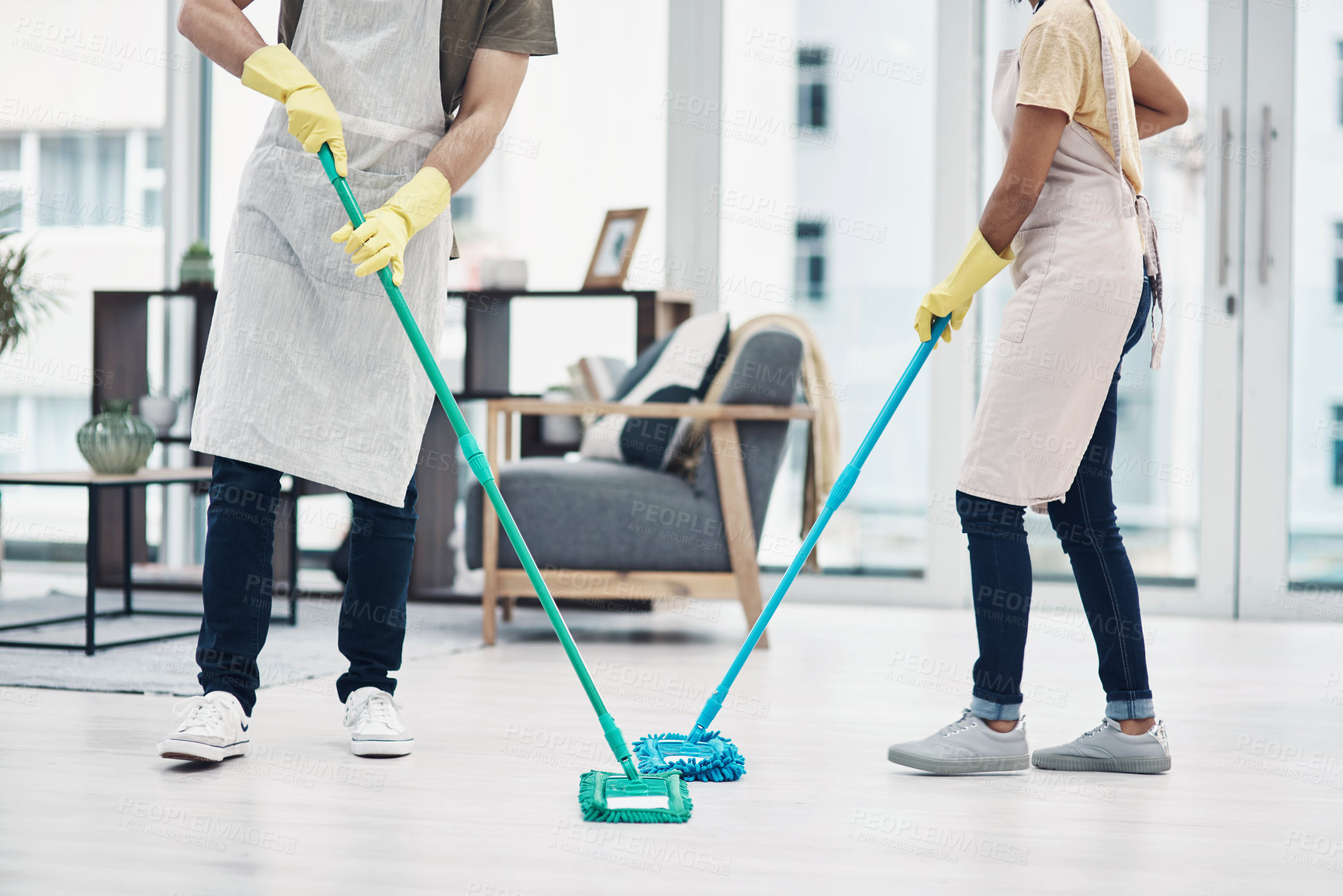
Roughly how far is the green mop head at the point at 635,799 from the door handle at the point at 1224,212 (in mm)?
2850

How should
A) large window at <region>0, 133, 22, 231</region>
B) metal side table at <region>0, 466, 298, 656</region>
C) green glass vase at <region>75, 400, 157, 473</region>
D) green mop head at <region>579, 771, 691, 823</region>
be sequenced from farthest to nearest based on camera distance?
large window at <region>0, 133, 22, 231</region> → green glass vase at <region>75, 400, 157, 473</region> → metal side table at <region>0, 466, 298, 656</region> → green mop head at <region>579, 771, 691, 823</region>

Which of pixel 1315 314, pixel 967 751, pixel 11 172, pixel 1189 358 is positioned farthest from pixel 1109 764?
pixel 11 172

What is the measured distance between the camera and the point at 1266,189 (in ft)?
12.0

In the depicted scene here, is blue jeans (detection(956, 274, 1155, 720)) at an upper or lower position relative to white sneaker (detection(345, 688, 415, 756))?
upper

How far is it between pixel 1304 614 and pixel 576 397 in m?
2.15

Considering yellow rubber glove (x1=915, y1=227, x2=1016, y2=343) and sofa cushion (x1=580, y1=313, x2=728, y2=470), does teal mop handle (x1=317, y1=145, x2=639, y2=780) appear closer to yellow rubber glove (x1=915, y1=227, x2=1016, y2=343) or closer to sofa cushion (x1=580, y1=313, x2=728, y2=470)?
yellow rubber glove (x1=915, y1=227, x2=1016, y2=343)

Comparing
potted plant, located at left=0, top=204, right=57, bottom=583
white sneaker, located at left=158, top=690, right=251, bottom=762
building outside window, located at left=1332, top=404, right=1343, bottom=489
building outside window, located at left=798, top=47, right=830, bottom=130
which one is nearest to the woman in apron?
white sneaker, located at left=158, top=690, right=251, bottom=762

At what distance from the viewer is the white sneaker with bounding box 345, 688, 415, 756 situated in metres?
1.70

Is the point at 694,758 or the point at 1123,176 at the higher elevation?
the point at 1123,176

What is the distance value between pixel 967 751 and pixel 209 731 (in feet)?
3.16

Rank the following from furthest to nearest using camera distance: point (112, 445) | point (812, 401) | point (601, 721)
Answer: point (812, 401)
point (112, 445)
point (601, 721)

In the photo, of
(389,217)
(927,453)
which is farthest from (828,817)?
(927,453)

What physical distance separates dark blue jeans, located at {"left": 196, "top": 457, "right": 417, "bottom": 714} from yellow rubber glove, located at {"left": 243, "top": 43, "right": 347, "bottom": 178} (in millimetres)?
420

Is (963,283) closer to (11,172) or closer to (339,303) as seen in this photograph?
(339,303)
